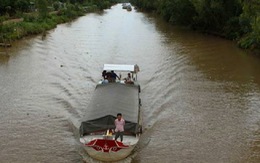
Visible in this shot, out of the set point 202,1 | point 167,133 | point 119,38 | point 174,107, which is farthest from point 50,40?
point 167,133

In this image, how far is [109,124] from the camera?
1595 cm

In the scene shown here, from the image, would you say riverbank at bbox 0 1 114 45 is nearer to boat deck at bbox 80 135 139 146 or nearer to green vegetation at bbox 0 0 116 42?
green vegetation at bbox 0 0 116 42

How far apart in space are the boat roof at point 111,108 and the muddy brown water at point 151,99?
1371mm

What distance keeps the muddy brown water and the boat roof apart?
1371 mm

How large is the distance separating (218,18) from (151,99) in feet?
92.4

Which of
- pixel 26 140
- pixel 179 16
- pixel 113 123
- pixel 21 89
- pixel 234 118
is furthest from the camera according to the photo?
pixel 179 16

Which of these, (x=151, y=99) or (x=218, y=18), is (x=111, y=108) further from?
(x=218, y=18)

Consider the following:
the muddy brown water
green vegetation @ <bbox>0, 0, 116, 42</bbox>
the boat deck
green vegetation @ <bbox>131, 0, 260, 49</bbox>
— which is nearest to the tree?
green vegetation @ <bbox>0, 0, 116, 42</bbox>

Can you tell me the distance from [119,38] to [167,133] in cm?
2916

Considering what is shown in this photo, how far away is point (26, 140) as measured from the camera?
1777 centimetres

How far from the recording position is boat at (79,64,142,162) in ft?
48.1

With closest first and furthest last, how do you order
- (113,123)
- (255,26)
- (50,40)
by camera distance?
1. (113,123)
2. (255,26)
3. (50,40)

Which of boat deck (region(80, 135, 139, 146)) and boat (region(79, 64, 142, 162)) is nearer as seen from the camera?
boat (region(79, 64, 142, 162))

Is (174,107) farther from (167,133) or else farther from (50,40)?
(50,40)
